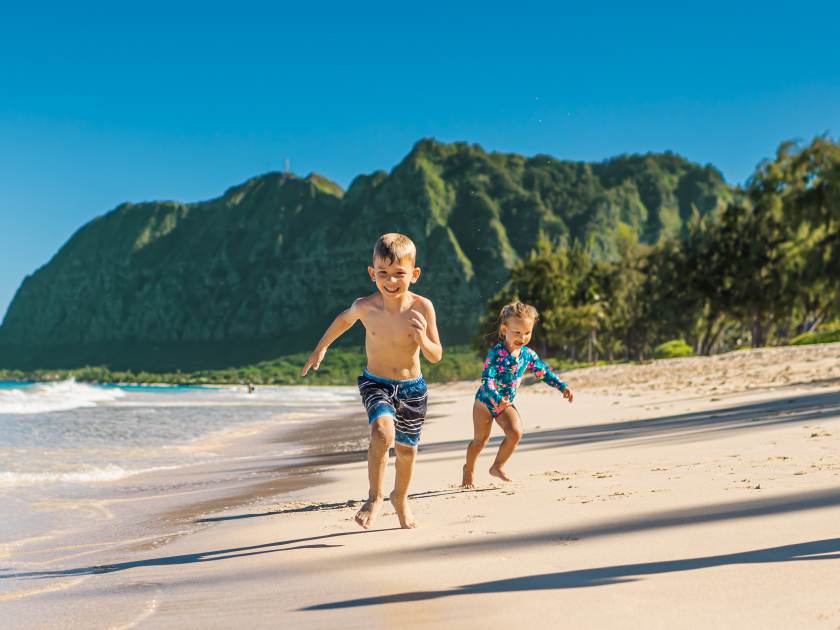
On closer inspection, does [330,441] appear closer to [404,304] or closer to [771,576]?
[404,304]

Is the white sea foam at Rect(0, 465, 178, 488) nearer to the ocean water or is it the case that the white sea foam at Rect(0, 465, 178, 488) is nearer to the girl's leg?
the ocean water

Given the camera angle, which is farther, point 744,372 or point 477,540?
point 744,372

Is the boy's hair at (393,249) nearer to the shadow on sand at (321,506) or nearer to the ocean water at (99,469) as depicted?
the shadow on sand at (321,506)

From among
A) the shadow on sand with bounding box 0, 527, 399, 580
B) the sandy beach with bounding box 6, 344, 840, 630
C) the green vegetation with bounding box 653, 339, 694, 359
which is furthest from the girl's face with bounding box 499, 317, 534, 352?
the green vegetation with bounding box 653, 339, 694, 359

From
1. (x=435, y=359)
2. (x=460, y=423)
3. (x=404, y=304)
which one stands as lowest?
(x=460, y=423)

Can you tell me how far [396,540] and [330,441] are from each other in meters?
11.6

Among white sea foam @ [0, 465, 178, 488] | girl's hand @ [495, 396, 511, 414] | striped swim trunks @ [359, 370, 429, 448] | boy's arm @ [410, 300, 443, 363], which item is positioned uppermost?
boy's arm @ [410, 300, 443, 363]

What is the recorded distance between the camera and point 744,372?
71.6 feet

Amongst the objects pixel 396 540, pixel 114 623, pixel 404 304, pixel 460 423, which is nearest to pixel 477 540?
pixel 396 540

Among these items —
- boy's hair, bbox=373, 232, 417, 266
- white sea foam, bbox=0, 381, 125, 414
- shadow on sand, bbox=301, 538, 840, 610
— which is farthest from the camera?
white sea foam, bbox=0, 381, 125, 414

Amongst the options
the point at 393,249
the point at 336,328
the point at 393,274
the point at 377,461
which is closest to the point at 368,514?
the point at 377,461

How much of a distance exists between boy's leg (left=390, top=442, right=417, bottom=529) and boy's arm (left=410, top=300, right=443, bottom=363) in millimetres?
680

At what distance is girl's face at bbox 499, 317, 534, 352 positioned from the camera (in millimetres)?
6586

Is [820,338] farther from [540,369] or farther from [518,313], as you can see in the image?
[518,313]
